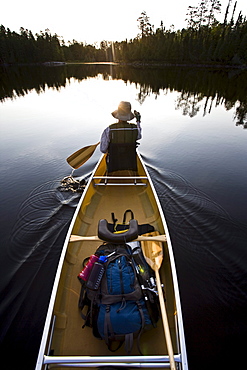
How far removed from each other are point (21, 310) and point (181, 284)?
323 centimetres

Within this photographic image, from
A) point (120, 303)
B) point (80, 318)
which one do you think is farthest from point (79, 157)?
point (120, 303)

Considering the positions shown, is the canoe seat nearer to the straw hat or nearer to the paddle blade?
the paddle blade

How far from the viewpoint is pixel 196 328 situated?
3.43 meters

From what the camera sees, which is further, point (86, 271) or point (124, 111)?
point (124, 111)

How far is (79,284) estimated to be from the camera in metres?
3.08

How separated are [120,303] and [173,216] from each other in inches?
149

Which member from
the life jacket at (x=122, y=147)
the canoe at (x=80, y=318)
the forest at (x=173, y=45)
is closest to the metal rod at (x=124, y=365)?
the canoe at (x=80, y=318)

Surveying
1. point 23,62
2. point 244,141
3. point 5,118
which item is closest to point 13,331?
point 244,141

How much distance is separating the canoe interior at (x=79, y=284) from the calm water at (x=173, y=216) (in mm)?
1137

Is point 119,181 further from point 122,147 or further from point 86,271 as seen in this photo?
point 86,271

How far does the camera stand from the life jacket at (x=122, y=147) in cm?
491

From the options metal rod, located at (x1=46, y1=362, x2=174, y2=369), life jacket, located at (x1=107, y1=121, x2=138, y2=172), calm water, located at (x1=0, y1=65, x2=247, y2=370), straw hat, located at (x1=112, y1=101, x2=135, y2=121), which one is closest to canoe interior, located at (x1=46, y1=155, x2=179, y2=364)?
metal rod, located at (x1=46, y1=362, x2=174, y2=369)

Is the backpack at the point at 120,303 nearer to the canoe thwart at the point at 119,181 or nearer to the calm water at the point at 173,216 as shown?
the calm water at the point at 173,216

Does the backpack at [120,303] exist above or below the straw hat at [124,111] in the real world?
below
